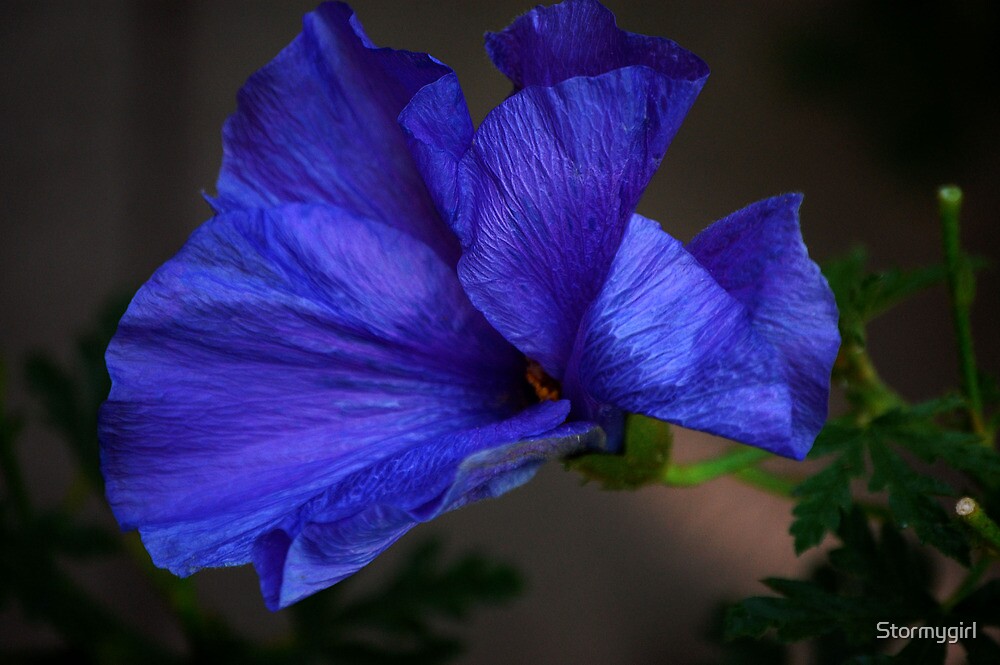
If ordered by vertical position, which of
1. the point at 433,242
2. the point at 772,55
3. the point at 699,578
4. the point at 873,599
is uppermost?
the point at 772,55

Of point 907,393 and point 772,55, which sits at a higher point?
point 772,55

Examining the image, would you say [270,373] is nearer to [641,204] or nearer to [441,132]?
[441,132]

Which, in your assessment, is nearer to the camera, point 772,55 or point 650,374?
point 650,374

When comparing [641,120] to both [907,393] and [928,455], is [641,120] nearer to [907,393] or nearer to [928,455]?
[928,455]

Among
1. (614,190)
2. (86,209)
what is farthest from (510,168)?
(86,209)

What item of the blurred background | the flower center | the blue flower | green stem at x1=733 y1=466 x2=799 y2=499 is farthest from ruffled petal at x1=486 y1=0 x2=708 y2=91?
the blurred background

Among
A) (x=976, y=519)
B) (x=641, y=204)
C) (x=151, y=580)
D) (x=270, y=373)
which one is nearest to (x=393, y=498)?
(x=270, y=373)
